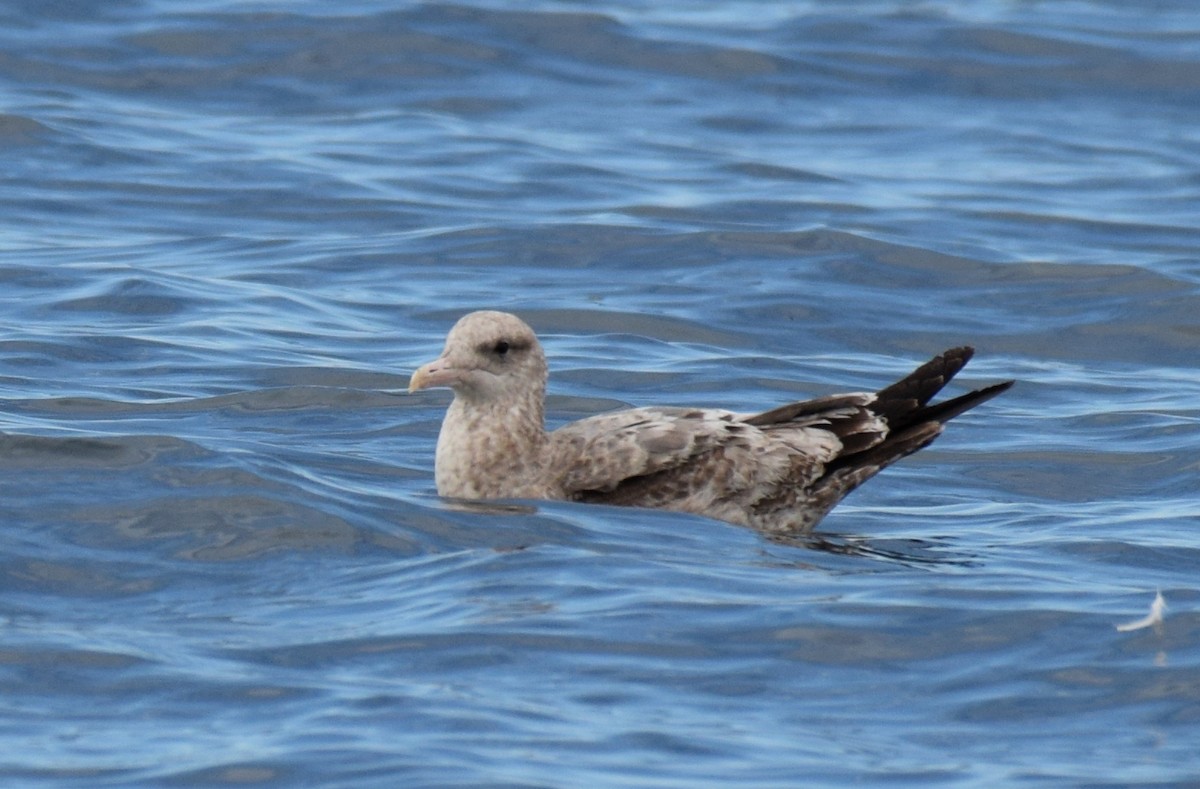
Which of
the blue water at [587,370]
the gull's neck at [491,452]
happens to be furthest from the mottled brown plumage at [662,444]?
the blue water at [587,370]

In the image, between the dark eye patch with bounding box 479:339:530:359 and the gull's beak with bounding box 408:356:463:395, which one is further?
the dark eye patch with bounding box 479:339:530:359

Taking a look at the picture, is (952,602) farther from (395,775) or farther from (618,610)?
(395,775)

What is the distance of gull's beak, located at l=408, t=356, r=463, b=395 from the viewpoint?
8352 millimetres

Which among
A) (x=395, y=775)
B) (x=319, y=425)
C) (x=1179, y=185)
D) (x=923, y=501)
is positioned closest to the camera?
(x=395, y=775)

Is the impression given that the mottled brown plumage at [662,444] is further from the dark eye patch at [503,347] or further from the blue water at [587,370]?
the blue water at [587,370]

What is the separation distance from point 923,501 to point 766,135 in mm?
9258

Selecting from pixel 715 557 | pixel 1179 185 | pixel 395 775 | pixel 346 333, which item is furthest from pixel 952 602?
pixel 1179 185

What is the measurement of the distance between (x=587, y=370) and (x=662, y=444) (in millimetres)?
3063

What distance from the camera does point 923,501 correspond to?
9609 millimetres

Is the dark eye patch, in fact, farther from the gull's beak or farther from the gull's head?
the gull's beak

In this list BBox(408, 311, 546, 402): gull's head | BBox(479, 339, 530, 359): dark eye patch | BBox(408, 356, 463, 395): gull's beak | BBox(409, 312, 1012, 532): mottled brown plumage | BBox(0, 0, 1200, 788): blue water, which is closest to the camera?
BBox(0, 0, 1200, 788): blue water

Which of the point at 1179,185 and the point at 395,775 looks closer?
the point at 395,775

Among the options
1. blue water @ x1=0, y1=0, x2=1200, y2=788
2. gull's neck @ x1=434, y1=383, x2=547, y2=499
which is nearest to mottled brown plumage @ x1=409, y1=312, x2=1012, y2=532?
gull's neck @ x1=434, y1=383, x2=547, y2=499

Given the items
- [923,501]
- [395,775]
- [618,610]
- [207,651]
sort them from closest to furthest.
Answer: [395,775]
[207,651]
[618,610]
[923,501]
